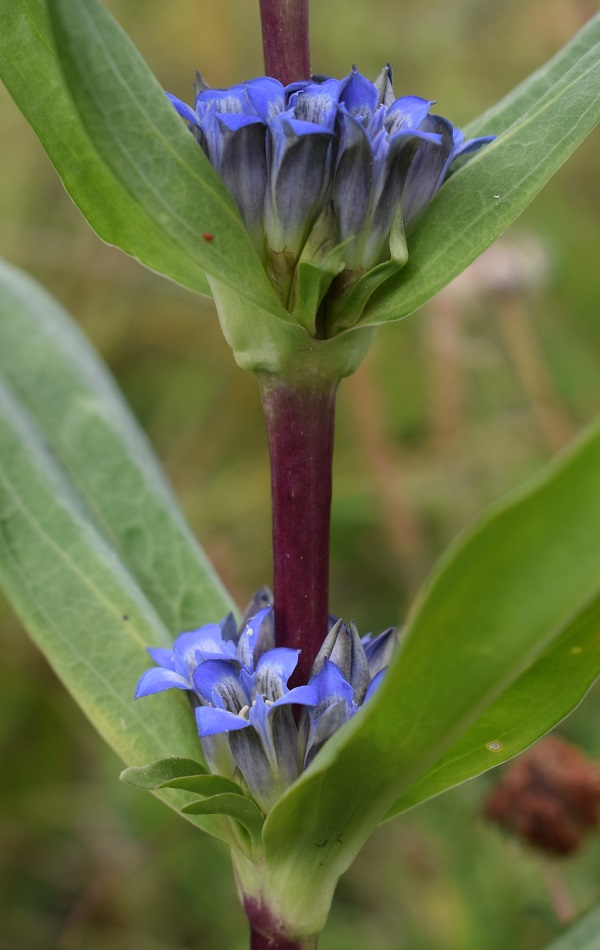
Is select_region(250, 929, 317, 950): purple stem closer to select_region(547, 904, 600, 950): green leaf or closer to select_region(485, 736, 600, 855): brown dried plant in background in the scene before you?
select_region(547, 904, 600, 950): green leaf

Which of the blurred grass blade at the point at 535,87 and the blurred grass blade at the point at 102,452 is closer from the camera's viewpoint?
the blurred grass blade at the point at 535,87

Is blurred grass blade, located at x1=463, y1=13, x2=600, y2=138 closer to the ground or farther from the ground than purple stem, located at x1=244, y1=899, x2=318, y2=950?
farther from the ground

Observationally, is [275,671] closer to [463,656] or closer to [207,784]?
[207,784]

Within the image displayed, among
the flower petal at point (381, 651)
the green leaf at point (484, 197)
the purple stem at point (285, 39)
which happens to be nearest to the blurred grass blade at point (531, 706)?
the flower petal at point (381, 651)

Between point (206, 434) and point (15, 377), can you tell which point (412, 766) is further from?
point (206, 434)

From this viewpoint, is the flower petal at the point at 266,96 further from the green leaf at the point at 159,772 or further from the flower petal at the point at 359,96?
the green leaf at the point at 159,772

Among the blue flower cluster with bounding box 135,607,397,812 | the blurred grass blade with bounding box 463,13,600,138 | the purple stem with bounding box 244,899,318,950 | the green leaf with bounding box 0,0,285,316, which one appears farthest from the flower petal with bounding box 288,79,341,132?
the purple stem with bounding box 244,899,318,950

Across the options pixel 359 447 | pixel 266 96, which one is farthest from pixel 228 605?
pixel 359 447
